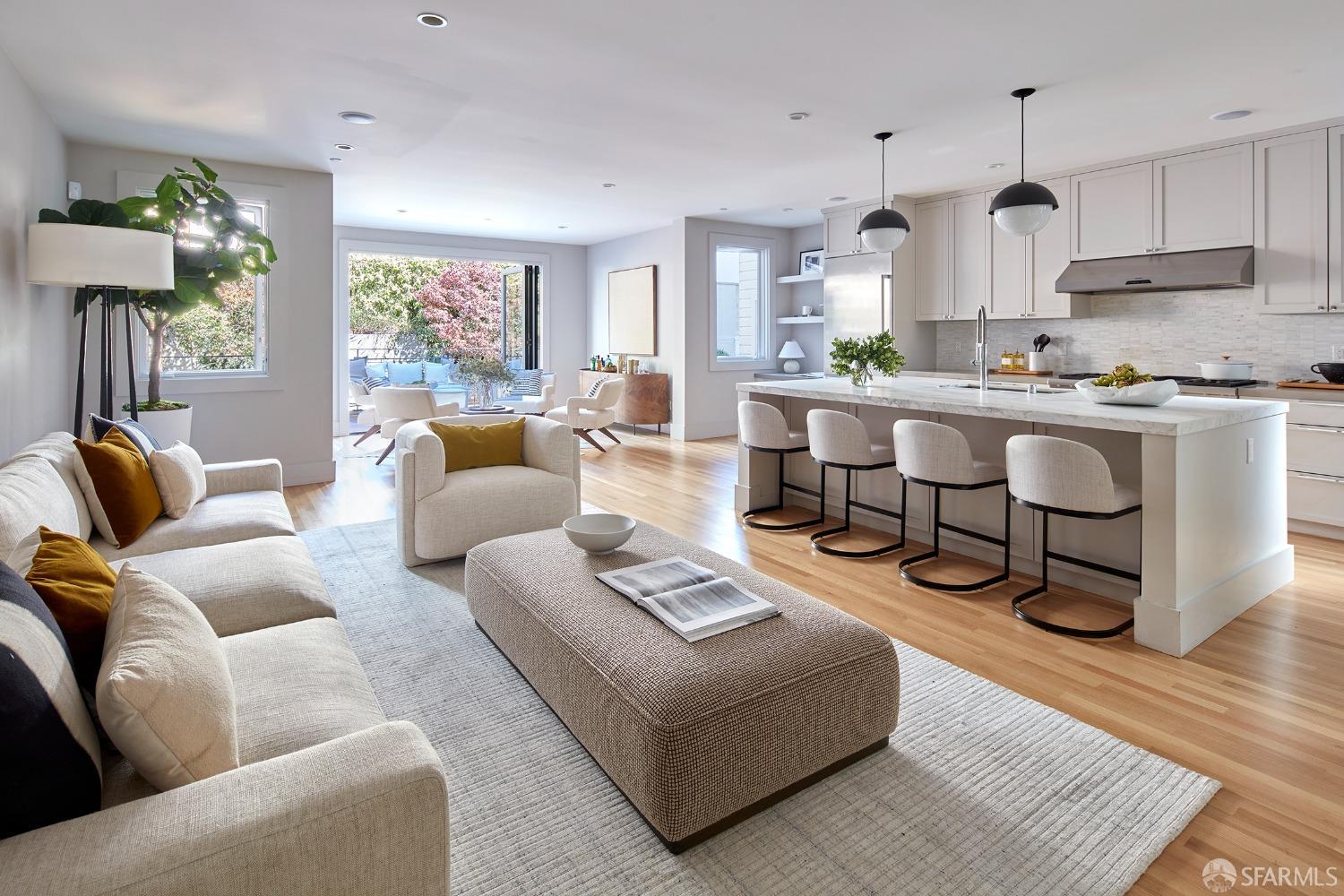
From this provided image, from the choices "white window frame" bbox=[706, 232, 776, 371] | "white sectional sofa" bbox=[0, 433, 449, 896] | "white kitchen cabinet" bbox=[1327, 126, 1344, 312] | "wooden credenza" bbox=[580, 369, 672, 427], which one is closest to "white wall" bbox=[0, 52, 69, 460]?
"white sectional sofa" bbox=[0, 433, 449, 896]

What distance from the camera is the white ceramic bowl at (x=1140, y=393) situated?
3145 millimetres

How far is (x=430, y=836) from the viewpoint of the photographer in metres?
1.12

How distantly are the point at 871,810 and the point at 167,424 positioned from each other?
4.66 meters

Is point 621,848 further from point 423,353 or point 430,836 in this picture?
point 423,353

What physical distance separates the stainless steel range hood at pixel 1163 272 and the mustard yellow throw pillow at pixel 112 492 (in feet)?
19.8

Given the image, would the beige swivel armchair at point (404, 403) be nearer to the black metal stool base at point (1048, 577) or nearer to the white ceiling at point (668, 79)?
the white ceiling at point (668, 79)

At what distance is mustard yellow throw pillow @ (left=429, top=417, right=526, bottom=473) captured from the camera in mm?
3973

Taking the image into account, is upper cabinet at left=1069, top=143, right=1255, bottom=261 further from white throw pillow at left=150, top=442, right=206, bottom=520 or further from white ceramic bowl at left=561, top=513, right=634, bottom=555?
white throw pillow at left=150, top=442, right=206, bottom=520

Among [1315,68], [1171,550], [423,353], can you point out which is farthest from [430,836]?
[423,353]

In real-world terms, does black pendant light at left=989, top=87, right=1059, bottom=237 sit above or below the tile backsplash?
above

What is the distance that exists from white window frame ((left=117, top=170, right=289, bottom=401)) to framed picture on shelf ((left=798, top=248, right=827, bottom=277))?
5465mm

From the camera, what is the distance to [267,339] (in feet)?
18.8

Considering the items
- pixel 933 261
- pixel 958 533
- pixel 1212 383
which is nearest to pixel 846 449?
pixel 958 533

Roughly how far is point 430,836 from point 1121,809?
5.51ft
